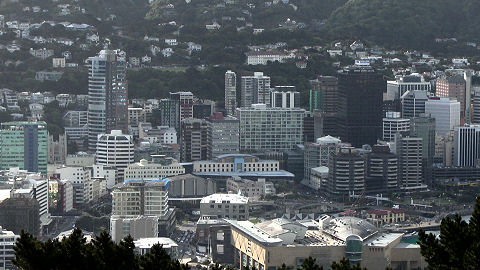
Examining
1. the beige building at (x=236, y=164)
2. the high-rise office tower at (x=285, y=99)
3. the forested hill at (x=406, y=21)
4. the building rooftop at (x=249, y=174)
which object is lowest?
the building rooftop at (x=249, y=174)

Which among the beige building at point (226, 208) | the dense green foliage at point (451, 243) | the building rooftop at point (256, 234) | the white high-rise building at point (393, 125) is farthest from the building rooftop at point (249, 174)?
the dense green foliage at point (451, 243)

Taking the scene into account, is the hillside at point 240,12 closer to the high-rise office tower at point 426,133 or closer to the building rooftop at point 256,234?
the high-rise office tower at point 426,133

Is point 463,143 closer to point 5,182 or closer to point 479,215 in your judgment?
point 5,182

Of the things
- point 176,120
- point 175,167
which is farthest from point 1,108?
point 175,167

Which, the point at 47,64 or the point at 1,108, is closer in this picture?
the point at 1,108

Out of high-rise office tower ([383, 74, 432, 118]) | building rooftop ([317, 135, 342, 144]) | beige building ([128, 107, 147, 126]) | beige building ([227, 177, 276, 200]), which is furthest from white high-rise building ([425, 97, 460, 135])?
beige building ([128, 107, 147, 126])

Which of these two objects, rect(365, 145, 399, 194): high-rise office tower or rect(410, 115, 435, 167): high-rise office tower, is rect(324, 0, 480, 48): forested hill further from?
rect(365, 145, 399, 194): high-rise office tower

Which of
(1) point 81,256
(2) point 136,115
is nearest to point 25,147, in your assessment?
(2) point 136,115
